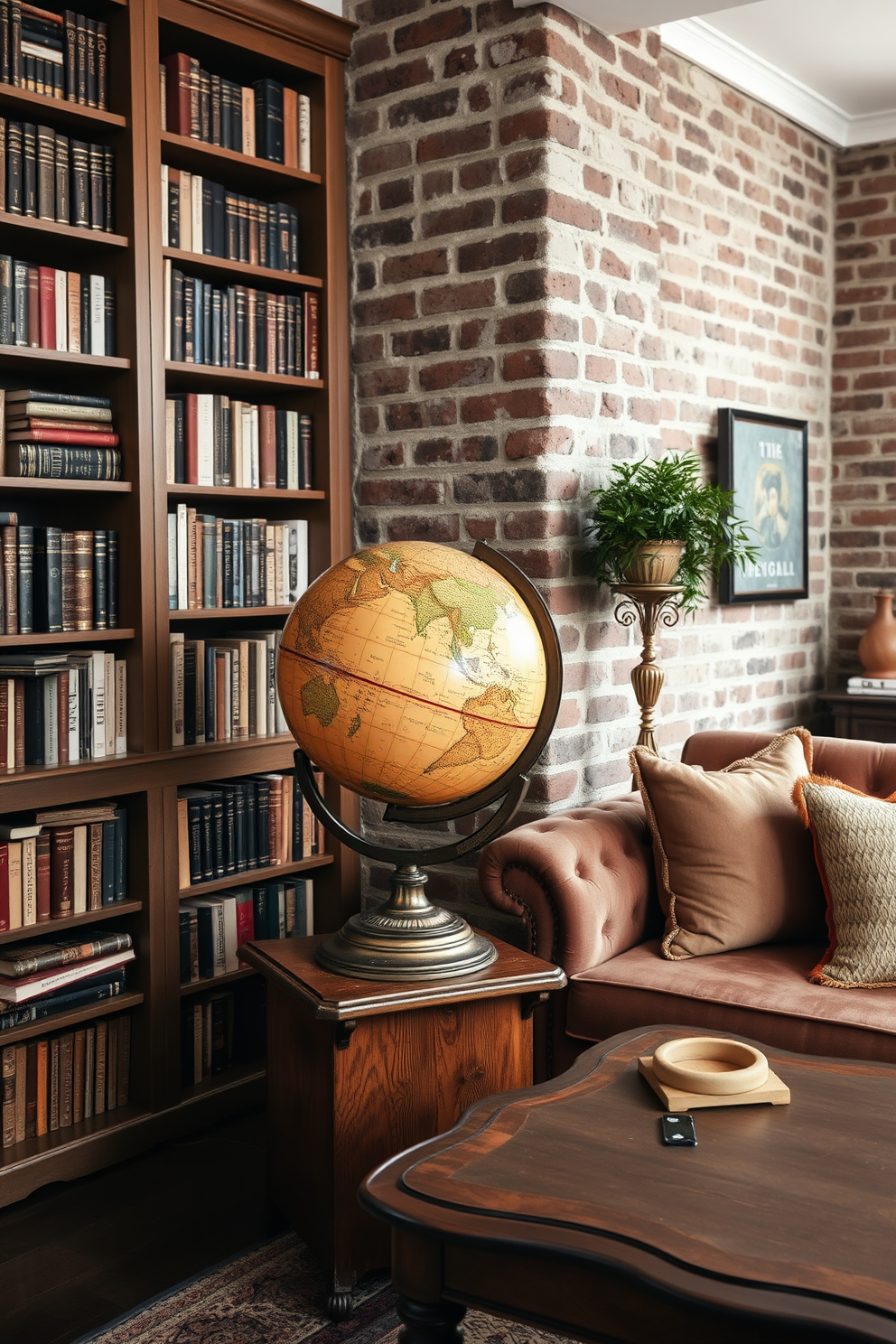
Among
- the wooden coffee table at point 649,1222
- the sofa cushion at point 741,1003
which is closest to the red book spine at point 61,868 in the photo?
the sofa cushion at point 741,1003

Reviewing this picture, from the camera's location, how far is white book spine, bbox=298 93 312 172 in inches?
119

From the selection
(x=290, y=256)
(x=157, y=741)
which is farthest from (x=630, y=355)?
(x=157, y=741)

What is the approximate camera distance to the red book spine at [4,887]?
2467mm

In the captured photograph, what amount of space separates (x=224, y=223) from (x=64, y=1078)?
6.38 feet

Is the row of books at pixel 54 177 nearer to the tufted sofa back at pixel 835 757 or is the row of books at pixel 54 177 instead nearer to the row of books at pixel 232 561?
the row of books at pixel 232 561

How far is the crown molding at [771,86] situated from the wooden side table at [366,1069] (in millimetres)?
2636

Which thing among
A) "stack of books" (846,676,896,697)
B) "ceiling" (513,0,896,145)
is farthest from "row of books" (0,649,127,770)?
"stack of books" (846,676,896,697)

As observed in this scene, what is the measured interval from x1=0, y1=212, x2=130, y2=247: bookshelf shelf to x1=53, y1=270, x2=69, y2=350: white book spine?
81mm

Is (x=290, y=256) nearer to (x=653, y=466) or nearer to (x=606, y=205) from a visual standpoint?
(x=606, y=205)

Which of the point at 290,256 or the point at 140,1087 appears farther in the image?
the point at 290,256

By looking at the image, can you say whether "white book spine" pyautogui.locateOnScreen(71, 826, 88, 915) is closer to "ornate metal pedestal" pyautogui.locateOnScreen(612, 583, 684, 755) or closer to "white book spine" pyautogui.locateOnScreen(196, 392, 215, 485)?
"white book spine" pyautogui.locateOnScreen(196, 392, 215, 485)

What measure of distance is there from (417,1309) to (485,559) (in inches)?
50.5

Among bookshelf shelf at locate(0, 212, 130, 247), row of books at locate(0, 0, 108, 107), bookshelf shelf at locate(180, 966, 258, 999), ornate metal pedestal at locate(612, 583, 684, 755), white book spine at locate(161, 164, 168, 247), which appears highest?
row of books at locate(0, 0, 108, 107)

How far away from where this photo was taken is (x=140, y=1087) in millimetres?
2748
